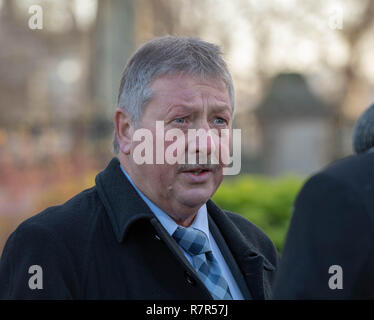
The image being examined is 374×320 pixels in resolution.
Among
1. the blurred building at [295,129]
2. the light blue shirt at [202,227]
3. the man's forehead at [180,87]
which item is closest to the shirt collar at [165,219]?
the light blue shirt at [202,227]

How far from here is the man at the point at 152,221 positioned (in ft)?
6.56

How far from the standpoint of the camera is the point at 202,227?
2.39 metres

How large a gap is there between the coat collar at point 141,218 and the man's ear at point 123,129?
0.26 ft

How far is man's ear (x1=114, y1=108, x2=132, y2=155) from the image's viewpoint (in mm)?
2340

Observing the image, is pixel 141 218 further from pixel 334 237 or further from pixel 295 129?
pixel 295 129

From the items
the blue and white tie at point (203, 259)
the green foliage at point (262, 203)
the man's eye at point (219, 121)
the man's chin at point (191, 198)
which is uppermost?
the man's eye at point (219, 121)

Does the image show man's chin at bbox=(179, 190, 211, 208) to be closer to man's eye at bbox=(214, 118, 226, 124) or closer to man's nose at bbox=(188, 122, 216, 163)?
man's nose at bbox=(188, 122, 216, 163)

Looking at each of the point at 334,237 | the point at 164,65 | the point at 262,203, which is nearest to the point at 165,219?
the point at 164,65

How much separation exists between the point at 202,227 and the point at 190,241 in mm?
148

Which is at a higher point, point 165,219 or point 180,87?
point 180,87

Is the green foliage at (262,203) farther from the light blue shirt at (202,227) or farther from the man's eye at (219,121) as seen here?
the man's eye at (219,121)

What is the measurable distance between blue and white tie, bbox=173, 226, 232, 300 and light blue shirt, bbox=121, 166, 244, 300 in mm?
25

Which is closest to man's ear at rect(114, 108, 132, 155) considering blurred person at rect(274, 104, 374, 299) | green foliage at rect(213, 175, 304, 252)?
blurred person at rect(274, 104, 374, 299)
